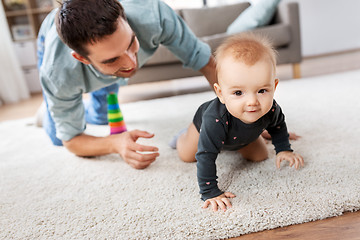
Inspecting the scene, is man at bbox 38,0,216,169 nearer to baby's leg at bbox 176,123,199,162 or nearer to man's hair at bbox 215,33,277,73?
baby's leg at bbox 176,123,199,162

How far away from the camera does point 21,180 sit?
3.42 ft

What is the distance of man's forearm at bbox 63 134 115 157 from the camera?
43.1 inches

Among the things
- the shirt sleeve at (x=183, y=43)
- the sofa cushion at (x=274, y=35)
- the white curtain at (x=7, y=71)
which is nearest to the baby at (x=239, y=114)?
the shirt sleeve at (x=183, y=43)

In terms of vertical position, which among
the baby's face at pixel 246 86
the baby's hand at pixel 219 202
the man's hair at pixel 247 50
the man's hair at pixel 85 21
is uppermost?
the man's hair at pixel 85 21

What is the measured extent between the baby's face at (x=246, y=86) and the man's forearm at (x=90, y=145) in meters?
0.54

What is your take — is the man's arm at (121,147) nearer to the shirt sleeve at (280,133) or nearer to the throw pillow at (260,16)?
the shirt sleeve at (280,133)

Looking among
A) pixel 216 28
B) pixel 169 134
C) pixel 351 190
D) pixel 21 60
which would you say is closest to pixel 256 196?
pixel 351 190

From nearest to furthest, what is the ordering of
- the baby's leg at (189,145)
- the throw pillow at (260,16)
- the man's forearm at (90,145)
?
the baby's leg at (189,145)
the man's forearm at (90,145)
the throw pillow at (260,16)

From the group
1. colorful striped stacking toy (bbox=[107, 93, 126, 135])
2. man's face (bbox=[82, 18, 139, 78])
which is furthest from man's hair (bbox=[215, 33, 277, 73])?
colorful striped stacking toy (bbox=[107, 93, 126, 135])

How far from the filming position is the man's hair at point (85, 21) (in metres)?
0.79

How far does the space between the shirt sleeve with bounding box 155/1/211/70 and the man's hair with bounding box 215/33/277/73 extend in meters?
0.48

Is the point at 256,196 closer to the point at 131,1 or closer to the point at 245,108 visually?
the point at 245,108

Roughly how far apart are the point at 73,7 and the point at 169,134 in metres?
0.67

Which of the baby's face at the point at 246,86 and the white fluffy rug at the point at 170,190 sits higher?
the baby's face at the point at 246,86
